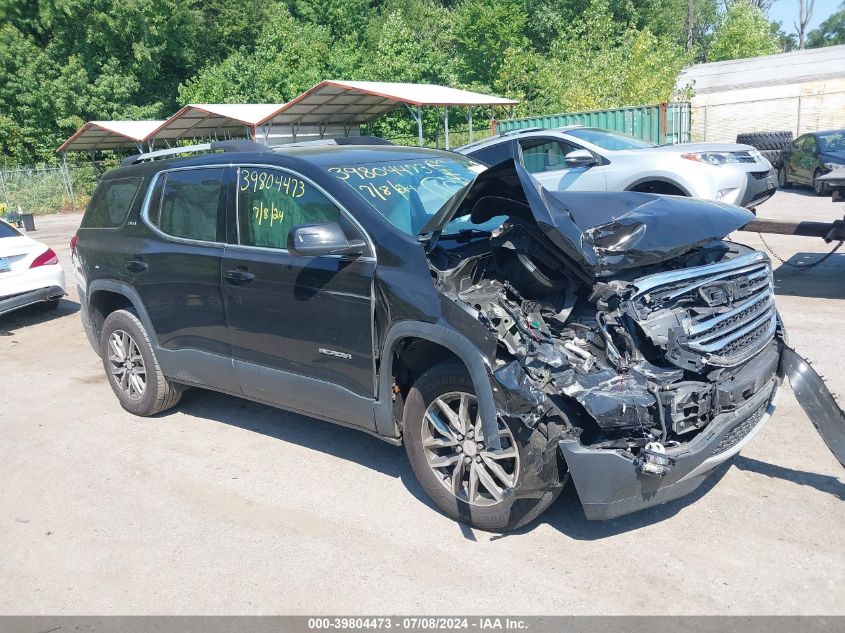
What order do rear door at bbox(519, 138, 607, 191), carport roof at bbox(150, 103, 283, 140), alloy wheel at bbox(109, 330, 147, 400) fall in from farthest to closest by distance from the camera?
carport roof at bbox(150, 103, 283, 140), rear door at bbox(519, 138, 607, 191), alloy wheel at bbox(109, 330, 147, 400)

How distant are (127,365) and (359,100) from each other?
21.9 metres

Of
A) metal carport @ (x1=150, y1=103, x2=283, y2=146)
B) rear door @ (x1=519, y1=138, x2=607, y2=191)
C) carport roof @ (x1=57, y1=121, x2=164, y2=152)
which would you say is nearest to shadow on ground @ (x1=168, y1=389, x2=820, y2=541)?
rear door @ (x1=519, y1=138, x2=607, y2=191)

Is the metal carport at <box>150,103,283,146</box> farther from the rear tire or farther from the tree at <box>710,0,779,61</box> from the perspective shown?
the tree at <box>710,0,779,61</box>

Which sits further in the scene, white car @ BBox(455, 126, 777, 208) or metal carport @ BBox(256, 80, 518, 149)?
metal carport @ BBox(256, 80, 518, 149)

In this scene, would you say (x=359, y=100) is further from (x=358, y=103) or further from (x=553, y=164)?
(x=553, y=164)

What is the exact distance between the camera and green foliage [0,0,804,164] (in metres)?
35.8

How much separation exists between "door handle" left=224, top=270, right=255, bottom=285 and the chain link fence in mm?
32523

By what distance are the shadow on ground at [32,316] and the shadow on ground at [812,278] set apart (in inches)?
358

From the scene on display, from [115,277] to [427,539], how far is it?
11.5 feet

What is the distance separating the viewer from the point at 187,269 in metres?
5.51

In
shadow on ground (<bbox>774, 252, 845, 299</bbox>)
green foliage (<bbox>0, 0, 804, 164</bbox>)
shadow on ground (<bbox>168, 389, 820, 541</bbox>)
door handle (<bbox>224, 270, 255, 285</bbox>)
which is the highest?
green foliage (<bbox>0, 0, 804, 164</bbox>)

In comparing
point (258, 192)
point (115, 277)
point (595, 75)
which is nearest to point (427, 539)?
point (258, 192)

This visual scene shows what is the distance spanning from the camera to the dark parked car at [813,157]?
17.0 metres

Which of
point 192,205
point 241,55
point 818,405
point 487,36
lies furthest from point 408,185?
point 241,55
